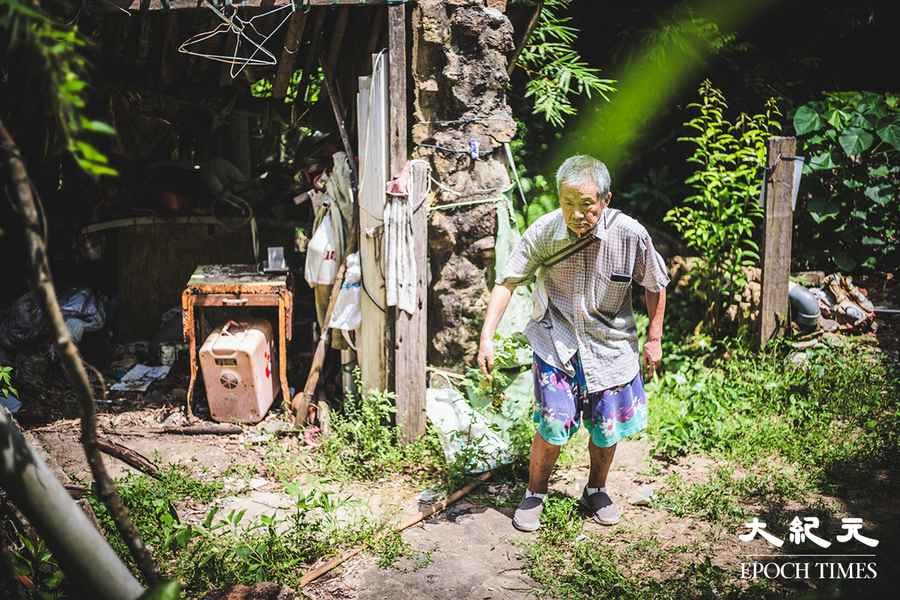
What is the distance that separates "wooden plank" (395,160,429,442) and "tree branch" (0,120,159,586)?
2.95 metres

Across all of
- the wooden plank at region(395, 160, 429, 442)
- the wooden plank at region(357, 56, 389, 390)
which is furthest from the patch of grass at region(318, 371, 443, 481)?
the wooden plank at region(357, 56, 389, 390)

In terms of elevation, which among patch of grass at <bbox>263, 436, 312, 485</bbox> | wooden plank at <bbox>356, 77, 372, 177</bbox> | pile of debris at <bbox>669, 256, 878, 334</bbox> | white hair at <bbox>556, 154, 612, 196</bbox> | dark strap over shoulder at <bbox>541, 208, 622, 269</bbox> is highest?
wooden plank at <bbox>356, 77, 372, 177</bbox>

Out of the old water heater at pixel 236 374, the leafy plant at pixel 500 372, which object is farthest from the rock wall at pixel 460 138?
the old water heater at pixel 236 374

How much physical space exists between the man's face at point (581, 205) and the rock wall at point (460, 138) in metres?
1.51

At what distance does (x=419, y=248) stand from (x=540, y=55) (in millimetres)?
2586

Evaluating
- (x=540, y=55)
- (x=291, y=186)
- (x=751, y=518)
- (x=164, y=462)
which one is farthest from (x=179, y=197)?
(x=751, y=518)

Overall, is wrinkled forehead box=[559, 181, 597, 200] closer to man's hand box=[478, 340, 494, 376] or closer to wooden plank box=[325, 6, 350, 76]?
man's hand box=[478, 340, 494, 376]

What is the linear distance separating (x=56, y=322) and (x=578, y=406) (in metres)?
2.91

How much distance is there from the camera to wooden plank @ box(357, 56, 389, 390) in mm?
5215

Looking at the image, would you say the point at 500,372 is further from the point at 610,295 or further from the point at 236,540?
the point at 236,540

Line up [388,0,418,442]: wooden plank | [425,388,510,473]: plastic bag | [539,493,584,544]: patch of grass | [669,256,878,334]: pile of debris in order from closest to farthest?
[539,493,584,544]: patch of grass, [388,0,418,442]: wooden plank, [425,388,510,473]: plastic bag, [669,256,878,334]: pile of debris

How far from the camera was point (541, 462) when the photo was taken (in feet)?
14.8

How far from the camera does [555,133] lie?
Result: 26.1 feet

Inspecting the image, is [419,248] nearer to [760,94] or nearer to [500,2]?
[500,2]
